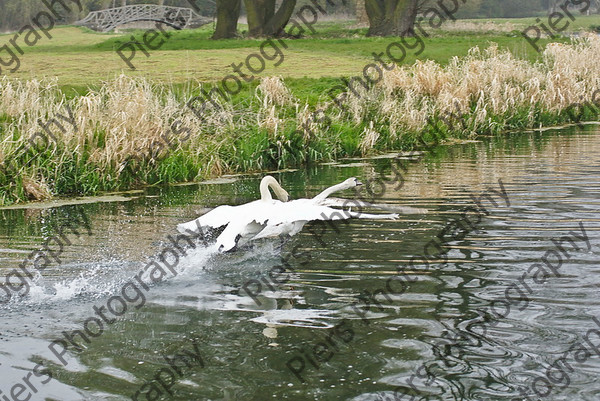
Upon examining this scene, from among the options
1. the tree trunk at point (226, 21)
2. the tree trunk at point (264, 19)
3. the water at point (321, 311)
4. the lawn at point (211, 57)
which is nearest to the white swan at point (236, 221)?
the water at point (321, 311)

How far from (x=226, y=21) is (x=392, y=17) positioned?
6.40m

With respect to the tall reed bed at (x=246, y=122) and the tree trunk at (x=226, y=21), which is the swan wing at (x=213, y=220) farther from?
the tree trunk at (x=226, y=21)

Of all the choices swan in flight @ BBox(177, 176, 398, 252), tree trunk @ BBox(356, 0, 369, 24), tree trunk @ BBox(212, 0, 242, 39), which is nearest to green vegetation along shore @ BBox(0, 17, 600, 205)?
swan in flight @ BBox(177, 176, 398, 252)

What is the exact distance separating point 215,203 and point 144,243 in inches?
108

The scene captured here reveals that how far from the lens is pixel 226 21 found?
3716 cm

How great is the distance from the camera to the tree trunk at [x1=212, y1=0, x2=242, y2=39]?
121 feet

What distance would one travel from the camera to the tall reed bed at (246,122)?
42.8ft

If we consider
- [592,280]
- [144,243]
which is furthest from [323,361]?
[144,243]

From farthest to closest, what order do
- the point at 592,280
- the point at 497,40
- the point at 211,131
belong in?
the point at 497,40, the point at 211,131, the point at 592,280

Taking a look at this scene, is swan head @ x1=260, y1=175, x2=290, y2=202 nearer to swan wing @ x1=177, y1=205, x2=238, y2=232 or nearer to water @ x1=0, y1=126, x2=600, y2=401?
swan wing @ x1=177, y1=205, x2=238, y2=232

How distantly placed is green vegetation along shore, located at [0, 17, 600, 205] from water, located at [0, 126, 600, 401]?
5.05 feet

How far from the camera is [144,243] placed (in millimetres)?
9500

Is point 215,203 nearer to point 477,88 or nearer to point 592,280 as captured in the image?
point 592,280

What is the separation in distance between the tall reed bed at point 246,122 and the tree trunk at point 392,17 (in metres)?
13.1
